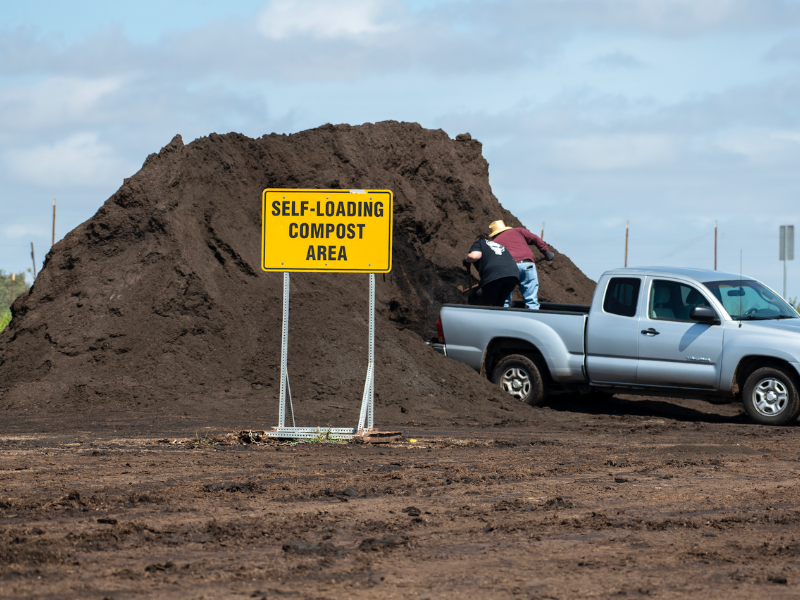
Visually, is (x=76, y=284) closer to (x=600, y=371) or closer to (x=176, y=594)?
(x=600, y=371)

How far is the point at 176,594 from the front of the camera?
4.49 meters

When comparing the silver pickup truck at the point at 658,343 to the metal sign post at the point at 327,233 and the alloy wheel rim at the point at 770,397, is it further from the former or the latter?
the metal sign post at the point at 327,233

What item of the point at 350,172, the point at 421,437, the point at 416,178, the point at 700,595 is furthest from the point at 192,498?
the point at 416,178

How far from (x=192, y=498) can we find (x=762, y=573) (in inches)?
156

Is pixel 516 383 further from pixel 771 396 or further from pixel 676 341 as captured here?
pixel 771 396

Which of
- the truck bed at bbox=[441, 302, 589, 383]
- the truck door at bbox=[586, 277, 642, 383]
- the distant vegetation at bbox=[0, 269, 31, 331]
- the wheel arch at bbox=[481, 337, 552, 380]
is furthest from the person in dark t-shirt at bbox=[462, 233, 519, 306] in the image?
the distant vegetation at bbox=[0, 269, 31, 331]

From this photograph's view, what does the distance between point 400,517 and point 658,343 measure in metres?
7.27

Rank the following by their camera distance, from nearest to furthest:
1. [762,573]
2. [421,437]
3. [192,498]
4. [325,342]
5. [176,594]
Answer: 1. [176,594]
2. [762,573]
3. [192,498]
4. [421,437]
5. [325,342]

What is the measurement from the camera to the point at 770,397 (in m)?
12.1

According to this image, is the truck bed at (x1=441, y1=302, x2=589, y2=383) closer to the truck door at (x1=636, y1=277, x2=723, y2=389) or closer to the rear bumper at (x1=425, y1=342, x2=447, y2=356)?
the rear bumper at (x1=425, y1=342, x2=447, y2=356)

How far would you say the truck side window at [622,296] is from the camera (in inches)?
509

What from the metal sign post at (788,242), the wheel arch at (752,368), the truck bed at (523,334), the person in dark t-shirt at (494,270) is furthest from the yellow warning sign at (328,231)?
the metal sign post at (788,242)

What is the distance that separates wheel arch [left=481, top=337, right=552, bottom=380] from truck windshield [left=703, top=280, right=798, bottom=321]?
8.75 ft

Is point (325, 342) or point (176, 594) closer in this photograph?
point (176, 594)
